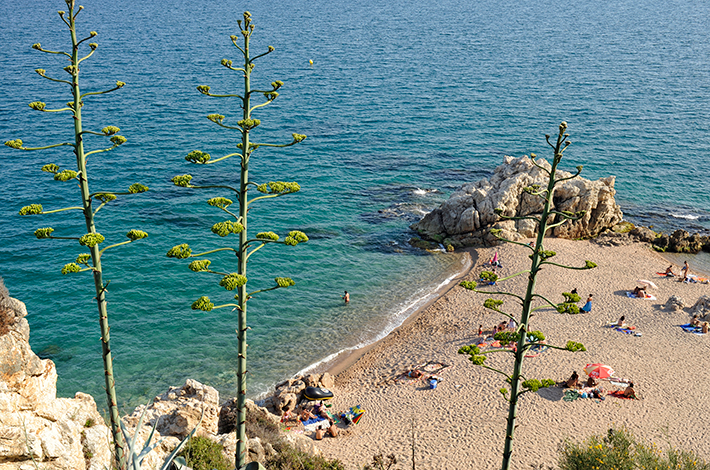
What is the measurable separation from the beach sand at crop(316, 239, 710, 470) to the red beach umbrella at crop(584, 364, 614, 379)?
1.57 m

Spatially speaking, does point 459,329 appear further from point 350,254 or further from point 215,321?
point 215,321

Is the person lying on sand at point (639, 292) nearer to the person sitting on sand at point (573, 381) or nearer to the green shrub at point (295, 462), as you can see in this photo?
the person sitting on sand at point (573, 381)

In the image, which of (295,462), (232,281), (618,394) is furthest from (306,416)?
(232,281)

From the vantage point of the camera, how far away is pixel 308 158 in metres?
70.4

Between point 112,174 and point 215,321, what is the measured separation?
2772 centimetres

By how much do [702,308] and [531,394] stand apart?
1708 centimetres

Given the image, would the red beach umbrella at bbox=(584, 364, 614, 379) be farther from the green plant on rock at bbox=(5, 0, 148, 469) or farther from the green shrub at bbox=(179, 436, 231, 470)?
the green plant on rock at bbox=(5, 0, 148, 469)

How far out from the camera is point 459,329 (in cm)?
4138

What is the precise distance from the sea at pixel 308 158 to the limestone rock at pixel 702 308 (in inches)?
523

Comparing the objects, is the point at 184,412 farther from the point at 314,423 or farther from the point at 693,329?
the point at 693,329

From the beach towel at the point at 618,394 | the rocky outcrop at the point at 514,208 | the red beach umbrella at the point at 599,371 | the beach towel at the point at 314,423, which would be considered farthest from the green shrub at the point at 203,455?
the rocky outcrop at the point at 514,208

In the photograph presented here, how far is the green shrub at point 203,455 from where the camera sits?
2038cm

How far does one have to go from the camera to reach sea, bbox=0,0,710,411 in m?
40.8

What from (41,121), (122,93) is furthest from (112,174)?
(122,93)
